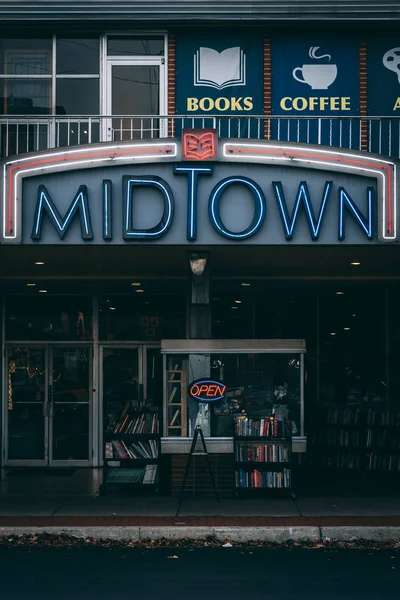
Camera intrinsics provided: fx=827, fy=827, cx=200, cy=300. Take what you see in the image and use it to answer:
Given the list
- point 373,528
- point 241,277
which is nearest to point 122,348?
point 241,277

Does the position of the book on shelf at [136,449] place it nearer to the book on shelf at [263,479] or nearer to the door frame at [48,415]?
the book on shelf at [263,479]

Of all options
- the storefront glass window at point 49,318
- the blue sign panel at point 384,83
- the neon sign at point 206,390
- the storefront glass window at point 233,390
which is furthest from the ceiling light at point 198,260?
the storefront glass window at point 49,318

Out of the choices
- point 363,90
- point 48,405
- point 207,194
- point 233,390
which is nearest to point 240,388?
point 233,390

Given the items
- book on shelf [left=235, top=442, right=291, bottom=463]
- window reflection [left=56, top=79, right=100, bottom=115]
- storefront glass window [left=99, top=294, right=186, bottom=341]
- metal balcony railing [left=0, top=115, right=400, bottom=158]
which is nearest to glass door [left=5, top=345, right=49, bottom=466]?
storefront glass window [left=99, top=294, right=186, bottom=341]

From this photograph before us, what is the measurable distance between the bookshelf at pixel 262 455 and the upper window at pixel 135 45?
671 centimetres

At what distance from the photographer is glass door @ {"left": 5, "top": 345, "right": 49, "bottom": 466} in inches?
620

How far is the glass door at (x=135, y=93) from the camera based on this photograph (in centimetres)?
1458

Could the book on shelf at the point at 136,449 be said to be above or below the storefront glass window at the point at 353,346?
below

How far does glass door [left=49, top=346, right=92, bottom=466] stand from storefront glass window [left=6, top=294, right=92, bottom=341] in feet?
1.01

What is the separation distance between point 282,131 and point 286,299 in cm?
339

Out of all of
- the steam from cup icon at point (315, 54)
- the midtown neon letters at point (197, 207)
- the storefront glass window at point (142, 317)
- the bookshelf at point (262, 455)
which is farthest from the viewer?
the storefront glass window at point (142, 317)

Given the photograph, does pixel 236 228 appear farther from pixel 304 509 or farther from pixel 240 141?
pixel 304 509

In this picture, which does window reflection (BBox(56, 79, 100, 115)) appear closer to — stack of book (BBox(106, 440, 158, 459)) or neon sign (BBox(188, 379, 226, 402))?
neon sign (BBox(188, 379, 226, 402))

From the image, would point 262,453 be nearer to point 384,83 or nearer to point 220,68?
point 220,68
